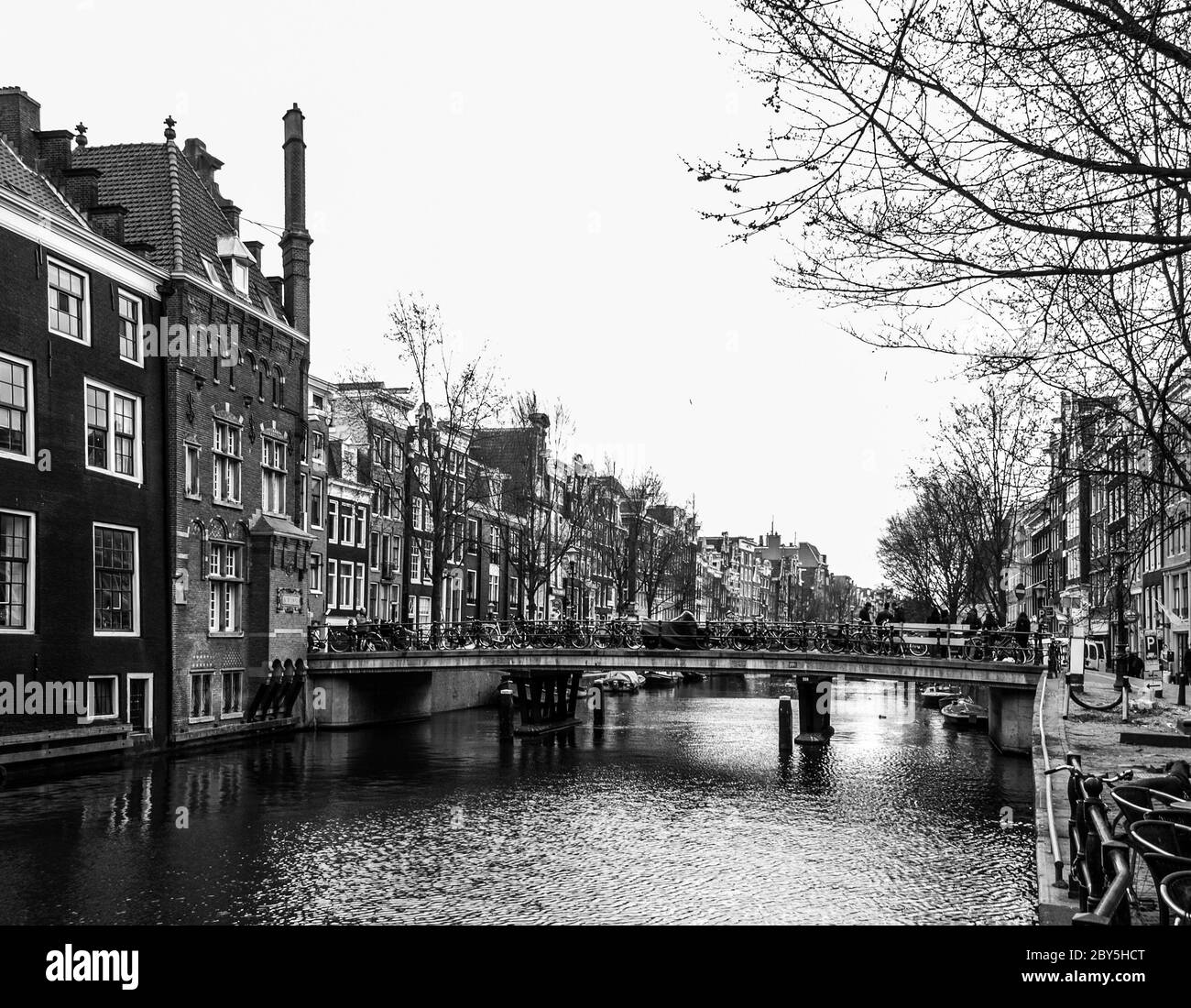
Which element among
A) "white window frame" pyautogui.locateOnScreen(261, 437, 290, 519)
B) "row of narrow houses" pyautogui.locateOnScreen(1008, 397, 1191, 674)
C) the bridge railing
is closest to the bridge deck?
the bridge railing

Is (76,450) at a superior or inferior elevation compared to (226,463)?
inferior

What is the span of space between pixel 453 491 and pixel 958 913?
50.2 metres

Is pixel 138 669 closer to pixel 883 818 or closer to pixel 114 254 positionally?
pixel 114 254

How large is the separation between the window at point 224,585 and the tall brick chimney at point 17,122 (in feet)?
45.6

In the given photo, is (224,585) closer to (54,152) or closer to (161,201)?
(161,201)

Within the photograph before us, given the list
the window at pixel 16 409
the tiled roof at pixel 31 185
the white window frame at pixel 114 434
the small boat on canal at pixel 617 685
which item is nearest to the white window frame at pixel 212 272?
the tiled roof at pixel 31 185

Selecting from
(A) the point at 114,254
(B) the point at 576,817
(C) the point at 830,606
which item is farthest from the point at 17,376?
(C) the point at 830,606

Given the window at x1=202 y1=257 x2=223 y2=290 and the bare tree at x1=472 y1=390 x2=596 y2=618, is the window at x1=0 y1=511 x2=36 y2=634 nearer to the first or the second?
the window at x1=202 y1=257 x2=223 y2=290

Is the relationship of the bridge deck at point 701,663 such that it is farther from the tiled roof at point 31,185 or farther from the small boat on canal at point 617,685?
the small boat on canal at point 617,685

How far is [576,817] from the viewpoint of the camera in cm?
2653

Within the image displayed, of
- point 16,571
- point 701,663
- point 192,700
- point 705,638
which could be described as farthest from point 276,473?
point 701,663

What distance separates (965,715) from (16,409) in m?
40.5

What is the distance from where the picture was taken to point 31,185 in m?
34.4

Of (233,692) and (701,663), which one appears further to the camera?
(701,663)
